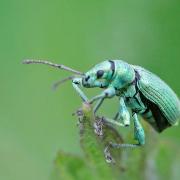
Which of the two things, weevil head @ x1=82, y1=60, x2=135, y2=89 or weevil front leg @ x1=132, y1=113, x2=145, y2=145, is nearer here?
weevil front leg @ x1=132, y1=113, x2=145, y2=145

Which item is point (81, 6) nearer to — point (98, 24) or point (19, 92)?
point (98, 24)

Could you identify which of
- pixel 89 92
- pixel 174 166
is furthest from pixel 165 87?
pixel 89 92

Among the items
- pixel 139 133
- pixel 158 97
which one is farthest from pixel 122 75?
pixel 139 133

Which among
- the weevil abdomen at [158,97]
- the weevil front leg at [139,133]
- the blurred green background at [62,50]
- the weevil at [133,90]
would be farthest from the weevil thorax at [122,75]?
the blurred green background at [62,50]

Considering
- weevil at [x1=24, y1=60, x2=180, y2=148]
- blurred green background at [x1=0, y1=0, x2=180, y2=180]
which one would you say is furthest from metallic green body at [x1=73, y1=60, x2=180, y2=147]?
blurred green background at [x1=0, y1=0, x2=180, y2=180]

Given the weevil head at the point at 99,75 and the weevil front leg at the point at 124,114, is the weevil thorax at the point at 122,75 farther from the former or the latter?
the weevil front leg at the point at 124,114

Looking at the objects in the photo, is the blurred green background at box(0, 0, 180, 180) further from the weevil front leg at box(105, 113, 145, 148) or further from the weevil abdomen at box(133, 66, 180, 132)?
the weevil front leg at box(105, 113, 145, 148)
